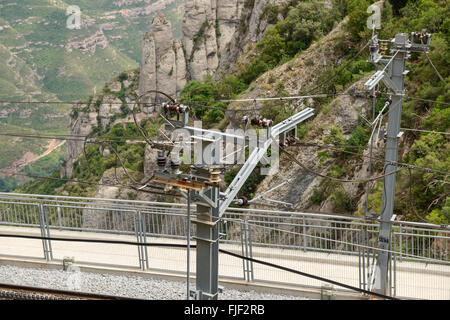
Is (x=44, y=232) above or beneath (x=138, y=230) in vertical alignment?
beneath

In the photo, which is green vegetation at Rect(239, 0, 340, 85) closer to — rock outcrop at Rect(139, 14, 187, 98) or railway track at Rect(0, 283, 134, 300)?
railway track at Rect(0, 283, 134, 300)

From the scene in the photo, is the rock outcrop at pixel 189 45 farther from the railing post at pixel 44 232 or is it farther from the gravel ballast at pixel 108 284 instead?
the gravel ballast at pixel 108 284

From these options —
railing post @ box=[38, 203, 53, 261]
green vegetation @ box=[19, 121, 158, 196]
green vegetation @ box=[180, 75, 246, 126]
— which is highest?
green vegetation @ box=[180, 75, 246, 126]

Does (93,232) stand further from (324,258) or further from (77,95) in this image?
(77,95)

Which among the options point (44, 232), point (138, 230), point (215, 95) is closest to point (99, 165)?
point (215, 95)

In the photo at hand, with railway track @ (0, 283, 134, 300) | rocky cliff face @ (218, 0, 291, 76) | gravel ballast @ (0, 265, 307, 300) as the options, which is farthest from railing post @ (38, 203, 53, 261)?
rocky cliff face @ (218, 0, 291, 76)

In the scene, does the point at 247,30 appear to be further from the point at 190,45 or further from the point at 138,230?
the point at 190,45

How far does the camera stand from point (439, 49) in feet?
80.8

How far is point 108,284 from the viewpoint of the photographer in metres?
14.3

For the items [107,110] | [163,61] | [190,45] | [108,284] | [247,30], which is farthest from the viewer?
[107,110]

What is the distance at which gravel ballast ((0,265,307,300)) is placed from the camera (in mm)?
13562

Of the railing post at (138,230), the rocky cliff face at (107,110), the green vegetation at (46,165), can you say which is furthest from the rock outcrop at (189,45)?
the railing post at (138,230)

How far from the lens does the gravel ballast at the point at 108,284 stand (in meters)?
13.6

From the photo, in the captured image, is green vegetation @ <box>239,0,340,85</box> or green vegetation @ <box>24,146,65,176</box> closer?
green vegetation @ <box>239,0,340,85</box>
